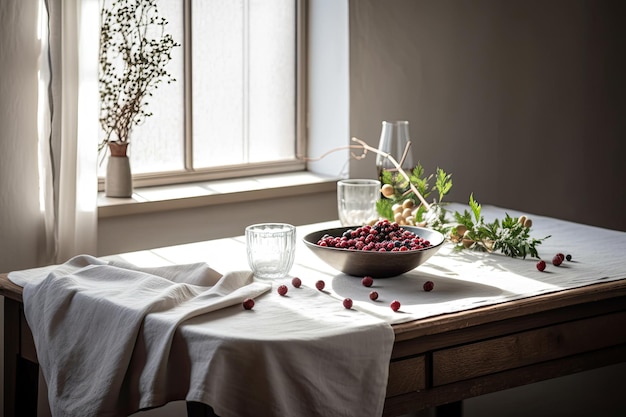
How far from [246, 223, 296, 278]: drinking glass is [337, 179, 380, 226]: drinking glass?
509 millimetres

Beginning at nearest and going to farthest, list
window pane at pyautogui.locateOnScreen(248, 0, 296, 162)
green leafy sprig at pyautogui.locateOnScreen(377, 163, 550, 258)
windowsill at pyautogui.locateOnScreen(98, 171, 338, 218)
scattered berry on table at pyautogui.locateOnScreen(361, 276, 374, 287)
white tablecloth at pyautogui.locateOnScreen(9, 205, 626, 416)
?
white tablecloth at pyautogui.locateOnScreen(9, 205, 626, 416)
scattered berry on table at pyautogui.locateOnScreen(361, 276, 374, 287)
green leafy sprig at pyautogui.locateOnScreen(377, 163, 550, 258)
windowsill at pyautogui.locateOnScreen(98, 171, 338, 218)
window pane at pyautogui.locateOnScreen(248, 0, 296, 162)

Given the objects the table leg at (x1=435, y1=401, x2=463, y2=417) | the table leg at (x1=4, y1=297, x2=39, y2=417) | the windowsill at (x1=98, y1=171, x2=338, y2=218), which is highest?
the windowsill at (x1=98, y1=171, x2=338, y2=218)

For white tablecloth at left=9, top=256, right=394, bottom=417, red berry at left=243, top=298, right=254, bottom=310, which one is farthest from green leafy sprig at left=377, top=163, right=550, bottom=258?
red berry at left=243, top=298, right=254, bottom=310

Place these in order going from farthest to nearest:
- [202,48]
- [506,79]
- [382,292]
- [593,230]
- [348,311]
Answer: [506,79], [202,48], [593,230], [382,292], [348,311]

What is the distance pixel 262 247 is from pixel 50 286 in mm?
466

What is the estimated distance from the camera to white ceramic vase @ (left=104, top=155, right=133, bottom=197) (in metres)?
2.97

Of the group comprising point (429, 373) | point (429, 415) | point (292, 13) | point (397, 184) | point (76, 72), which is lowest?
point (429, 415)

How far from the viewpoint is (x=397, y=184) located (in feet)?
8.64

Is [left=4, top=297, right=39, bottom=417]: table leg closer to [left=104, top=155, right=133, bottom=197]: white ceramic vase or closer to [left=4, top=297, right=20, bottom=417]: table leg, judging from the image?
[left=4, top=297, right=20, bottom=417]: table leg

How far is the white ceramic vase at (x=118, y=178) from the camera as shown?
117 inches

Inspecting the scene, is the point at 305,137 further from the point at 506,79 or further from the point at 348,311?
the point at 348,311

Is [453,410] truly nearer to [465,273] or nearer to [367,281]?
[465,273]

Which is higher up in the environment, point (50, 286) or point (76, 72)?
point (76, 72)

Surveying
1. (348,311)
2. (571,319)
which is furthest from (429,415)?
(348,311)
